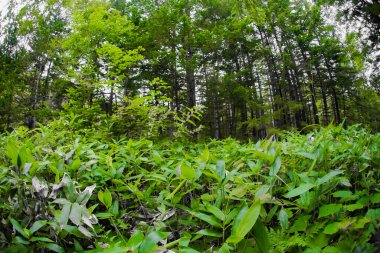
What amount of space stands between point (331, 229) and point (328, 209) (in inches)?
3.2

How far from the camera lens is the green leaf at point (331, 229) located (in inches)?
29.4

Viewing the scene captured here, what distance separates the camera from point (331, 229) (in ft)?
2.49

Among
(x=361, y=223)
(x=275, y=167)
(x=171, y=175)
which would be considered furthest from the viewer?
(x=171, y=175)

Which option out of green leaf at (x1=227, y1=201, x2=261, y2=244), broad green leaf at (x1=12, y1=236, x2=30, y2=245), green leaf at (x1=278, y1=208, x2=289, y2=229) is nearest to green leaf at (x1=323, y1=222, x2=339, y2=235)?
green leaf at (x1=278, y1=208, x2=289, y2=229)

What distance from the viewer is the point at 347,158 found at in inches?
45.8

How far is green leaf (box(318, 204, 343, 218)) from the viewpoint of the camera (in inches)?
31.6

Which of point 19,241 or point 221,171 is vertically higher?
point 221,171

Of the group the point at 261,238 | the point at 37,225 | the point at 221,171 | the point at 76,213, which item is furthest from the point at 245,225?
the point at 37,225

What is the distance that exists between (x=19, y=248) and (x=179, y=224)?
1.98 ft

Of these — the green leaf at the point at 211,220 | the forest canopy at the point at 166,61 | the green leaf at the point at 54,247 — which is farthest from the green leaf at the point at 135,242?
the forest canopy at the point at 166,61

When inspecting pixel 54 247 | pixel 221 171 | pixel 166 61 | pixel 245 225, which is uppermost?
pixel 166 61

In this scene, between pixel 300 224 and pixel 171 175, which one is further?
pixel 171 175

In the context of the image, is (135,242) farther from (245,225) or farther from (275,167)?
(275,167)

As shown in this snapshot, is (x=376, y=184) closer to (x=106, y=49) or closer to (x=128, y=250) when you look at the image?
(x=128, y=250)
